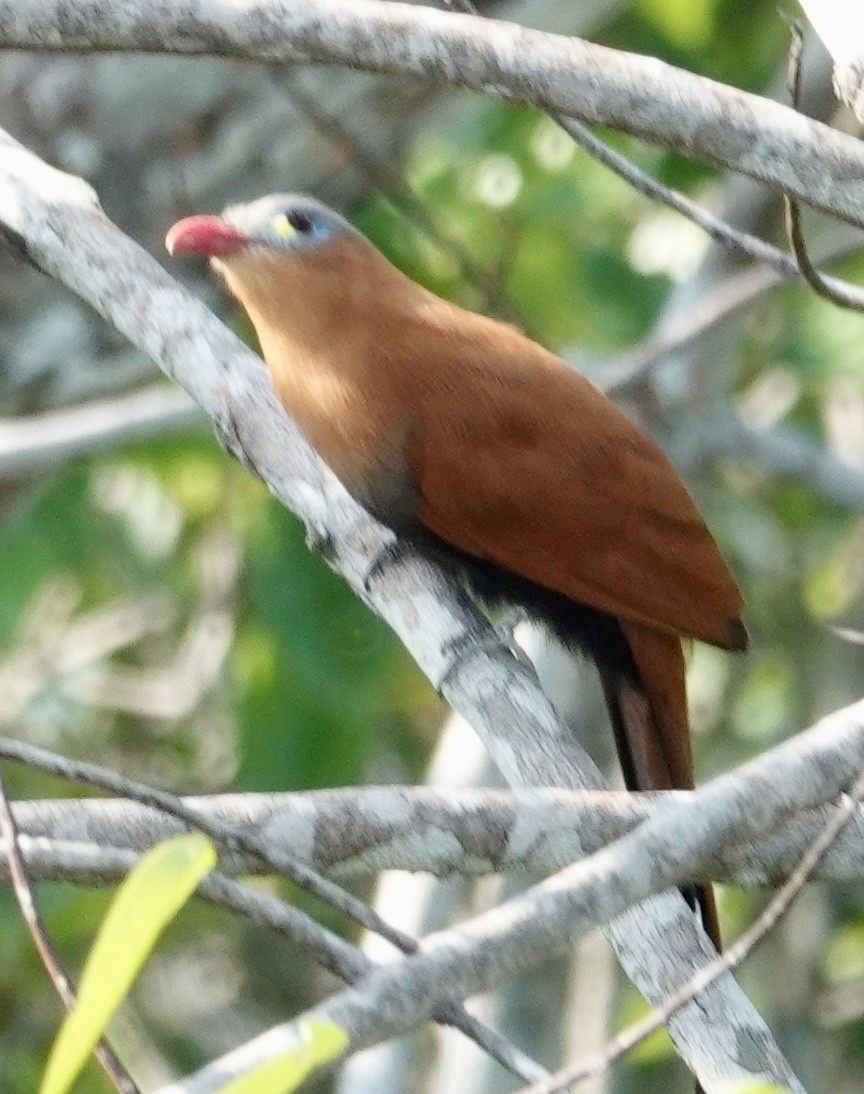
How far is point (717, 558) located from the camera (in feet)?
10.9

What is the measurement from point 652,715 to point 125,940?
2.15 metres

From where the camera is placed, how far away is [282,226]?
3.45 m

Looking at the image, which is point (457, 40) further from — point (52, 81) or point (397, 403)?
point (52, 81)

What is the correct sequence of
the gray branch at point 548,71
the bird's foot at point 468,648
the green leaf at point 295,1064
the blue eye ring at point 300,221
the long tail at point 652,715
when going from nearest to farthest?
the green leaf at point 295,1064, the gray branch at point 548,71, the bird's foot at point 468,648, the long tail at point 652,715, the blue eye ring at point 300,221

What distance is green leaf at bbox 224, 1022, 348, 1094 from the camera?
3.72 ft

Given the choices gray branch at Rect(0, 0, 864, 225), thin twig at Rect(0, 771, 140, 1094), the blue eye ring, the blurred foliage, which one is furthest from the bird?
thin twig at Rect(0, 771, 140, 1094)

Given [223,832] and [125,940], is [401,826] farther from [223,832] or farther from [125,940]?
[125,940]

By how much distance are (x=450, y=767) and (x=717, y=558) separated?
1.14 metres

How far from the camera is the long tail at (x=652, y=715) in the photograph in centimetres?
318

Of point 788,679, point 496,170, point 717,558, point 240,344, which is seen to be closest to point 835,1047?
point 788,679

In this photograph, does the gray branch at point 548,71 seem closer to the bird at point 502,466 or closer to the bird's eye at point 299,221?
the bird at point 502,466

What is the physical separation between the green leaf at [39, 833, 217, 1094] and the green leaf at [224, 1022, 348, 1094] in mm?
95

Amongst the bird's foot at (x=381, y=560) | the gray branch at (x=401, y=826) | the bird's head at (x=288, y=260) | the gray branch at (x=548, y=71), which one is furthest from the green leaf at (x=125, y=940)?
the bird's head at (x=288, y=260)

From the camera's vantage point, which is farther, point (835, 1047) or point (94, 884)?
point (835, 1047)
